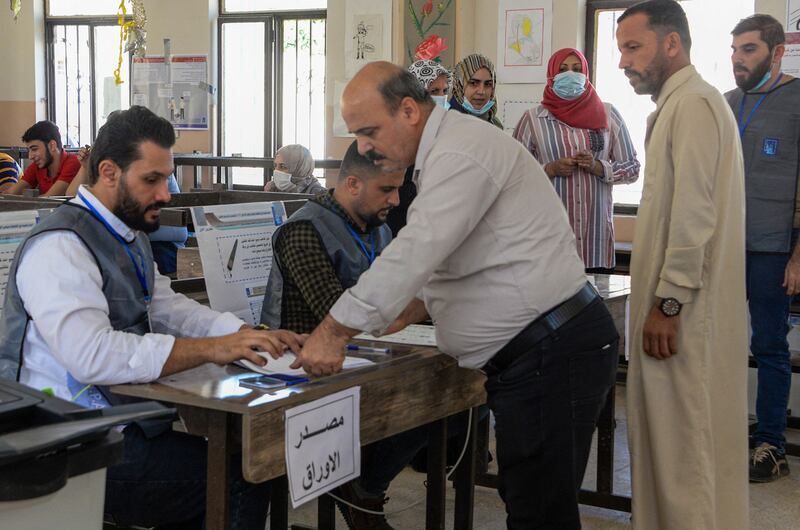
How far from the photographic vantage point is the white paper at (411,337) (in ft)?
8.11

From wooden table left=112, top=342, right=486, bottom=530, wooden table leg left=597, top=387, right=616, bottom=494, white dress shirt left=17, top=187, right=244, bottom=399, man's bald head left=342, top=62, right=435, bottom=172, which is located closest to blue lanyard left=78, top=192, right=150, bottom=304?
white dress shirt left=17, top=187, right=244, bottom=399

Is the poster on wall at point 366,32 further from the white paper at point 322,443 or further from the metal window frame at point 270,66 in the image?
the white paper at point 322,443

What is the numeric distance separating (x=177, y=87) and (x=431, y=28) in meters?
2.55

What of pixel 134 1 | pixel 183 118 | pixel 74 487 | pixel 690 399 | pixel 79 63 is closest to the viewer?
pixel 74 487

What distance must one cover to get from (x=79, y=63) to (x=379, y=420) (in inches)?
307

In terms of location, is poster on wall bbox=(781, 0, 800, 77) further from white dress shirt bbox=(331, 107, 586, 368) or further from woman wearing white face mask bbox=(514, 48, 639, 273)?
white dress shirt bbox=(331, 107, 586, 368)

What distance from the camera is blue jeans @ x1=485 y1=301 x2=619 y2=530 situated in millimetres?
2066

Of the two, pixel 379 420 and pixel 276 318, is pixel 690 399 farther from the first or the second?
pixel 276 318

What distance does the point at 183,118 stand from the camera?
837 centimetres

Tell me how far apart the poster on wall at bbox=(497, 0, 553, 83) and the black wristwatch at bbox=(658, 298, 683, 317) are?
3.99 m

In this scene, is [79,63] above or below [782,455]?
above

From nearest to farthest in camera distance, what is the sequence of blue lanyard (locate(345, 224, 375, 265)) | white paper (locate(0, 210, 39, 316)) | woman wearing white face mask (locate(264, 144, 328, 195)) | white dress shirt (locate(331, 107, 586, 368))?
white dress shirt (locate(331, 107, 586, 368)) → white paper (locate(0, 210, 39, 316)) → blue lanyard (locate(345, 224, 375, 265)) → woman wearing white face mask (locate(264, 144, 328, 195))

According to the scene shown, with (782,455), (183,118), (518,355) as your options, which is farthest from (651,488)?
(183,118)

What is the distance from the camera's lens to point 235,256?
2939 mm
